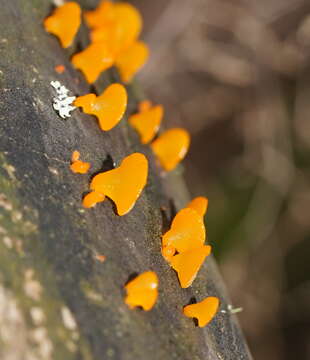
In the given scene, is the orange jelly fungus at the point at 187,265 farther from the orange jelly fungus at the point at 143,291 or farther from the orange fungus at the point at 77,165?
the orange fungus at the point at 77,165

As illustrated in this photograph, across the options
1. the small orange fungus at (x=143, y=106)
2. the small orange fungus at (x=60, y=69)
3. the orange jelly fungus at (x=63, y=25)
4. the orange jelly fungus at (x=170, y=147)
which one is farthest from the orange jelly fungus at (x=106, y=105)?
the small orange fungus at (x=143, y=106)

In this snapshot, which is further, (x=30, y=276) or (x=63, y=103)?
(x=63, y=103)

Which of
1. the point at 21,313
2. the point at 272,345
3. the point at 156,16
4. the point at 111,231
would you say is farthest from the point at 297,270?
the point at 21,313

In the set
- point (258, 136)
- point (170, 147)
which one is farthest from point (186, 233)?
point (258, 136)

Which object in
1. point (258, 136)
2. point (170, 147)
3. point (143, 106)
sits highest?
point (258, 136)

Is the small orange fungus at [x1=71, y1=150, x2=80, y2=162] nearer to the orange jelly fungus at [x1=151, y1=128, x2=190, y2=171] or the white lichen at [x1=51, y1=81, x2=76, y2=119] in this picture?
the white lichen at [x1=51, y1=81, x2=76, y2=119]

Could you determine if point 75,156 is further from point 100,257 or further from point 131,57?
point 131,57
